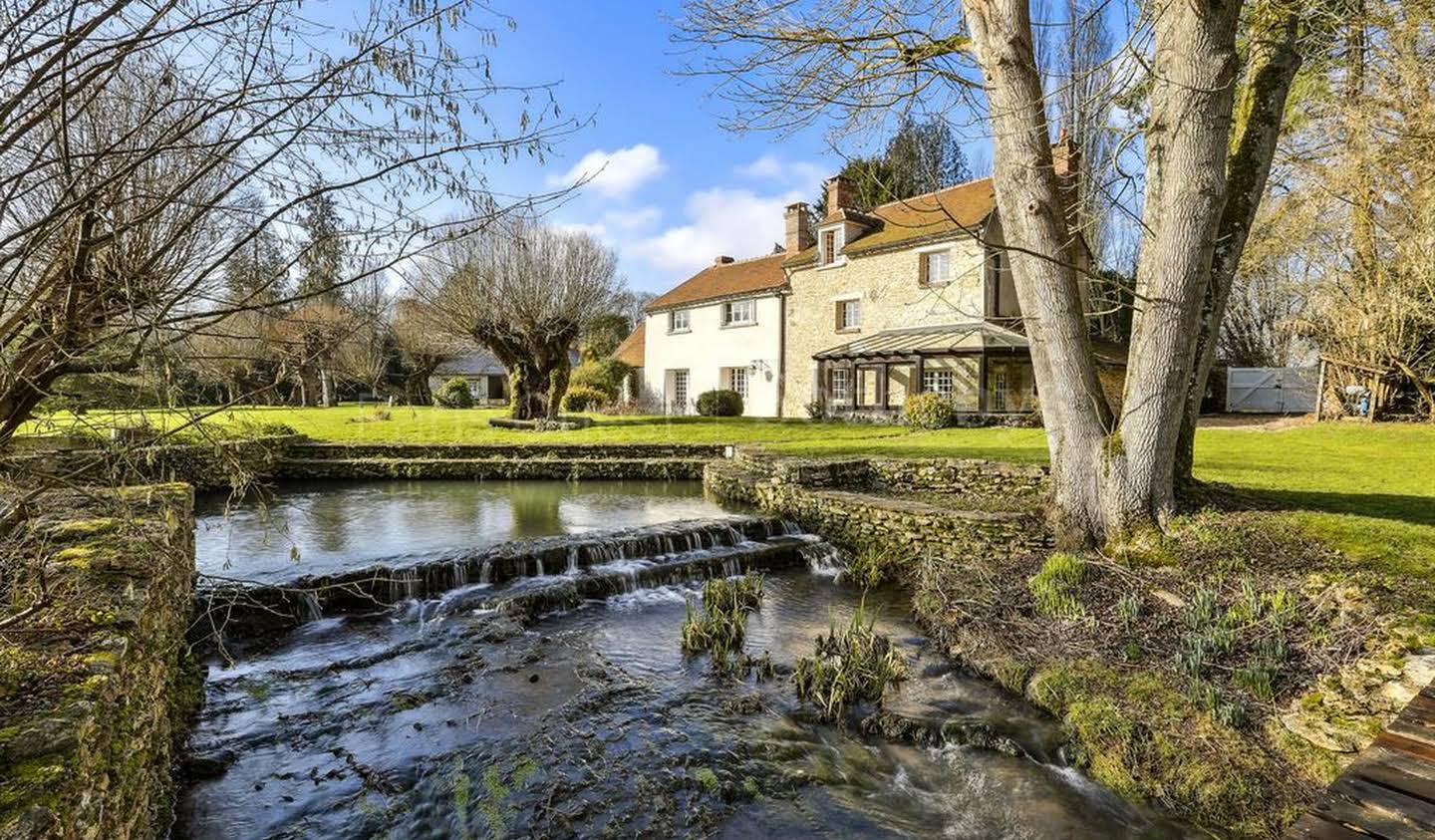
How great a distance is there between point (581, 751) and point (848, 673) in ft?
6.88

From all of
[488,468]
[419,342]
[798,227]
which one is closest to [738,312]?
[798,227]

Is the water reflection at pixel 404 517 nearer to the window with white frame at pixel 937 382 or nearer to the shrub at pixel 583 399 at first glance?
the window with white frame at pixel 937 382

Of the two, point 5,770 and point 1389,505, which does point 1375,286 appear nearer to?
point 1389,505

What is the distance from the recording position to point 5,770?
2.20 m

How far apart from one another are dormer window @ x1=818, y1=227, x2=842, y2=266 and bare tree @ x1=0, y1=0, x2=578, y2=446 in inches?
887

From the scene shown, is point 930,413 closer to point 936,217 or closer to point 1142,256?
point 936,217

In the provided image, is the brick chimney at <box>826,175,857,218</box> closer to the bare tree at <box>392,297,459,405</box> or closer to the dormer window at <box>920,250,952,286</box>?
the dormer window at <box>920,250,952,286</box>

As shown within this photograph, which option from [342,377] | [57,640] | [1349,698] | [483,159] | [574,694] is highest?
[483,159]

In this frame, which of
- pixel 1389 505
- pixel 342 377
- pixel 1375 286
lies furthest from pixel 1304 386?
pixel 342 377

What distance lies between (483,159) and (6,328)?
199 cm

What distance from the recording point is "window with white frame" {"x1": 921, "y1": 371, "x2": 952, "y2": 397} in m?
22.3

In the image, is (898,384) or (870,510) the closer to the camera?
(870,510)

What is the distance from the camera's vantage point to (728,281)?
1153 inches

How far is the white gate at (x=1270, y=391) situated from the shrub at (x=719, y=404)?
58.9 ft
